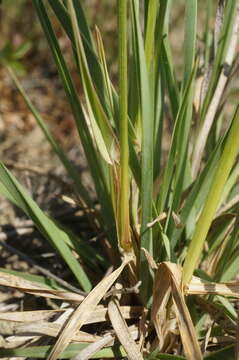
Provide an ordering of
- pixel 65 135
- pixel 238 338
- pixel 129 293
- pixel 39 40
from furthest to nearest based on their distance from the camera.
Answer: pixel 39 40, pixel 65 135, pixel 129 293, pixel 238 338

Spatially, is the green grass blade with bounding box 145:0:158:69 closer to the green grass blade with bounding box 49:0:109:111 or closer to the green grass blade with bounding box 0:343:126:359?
the green grass blade with bounding box 49:0:109:111

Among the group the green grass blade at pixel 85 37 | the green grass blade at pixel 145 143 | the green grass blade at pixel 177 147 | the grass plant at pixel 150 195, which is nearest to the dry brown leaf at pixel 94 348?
the grass plant at pixel 150 195

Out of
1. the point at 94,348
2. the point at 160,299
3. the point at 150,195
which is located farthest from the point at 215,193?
the point at 94,348

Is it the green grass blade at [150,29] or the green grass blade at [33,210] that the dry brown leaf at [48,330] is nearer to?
the green grass blade at [33,210]

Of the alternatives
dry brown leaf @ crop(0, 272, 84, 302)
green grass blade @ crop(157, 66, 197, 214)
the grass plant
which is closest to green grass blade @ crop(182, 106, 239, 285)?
the grass plant

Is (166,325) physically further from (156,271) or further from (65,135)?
(65,135)

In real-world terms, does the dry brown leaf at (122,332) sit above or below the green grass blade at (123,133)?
below

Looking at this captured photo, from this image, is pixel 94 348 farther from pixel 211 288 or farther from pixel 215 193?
pixel 215 193

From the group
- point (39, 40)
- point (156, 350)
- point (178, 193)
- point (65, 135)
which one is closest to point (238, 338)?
point (156, 350)
